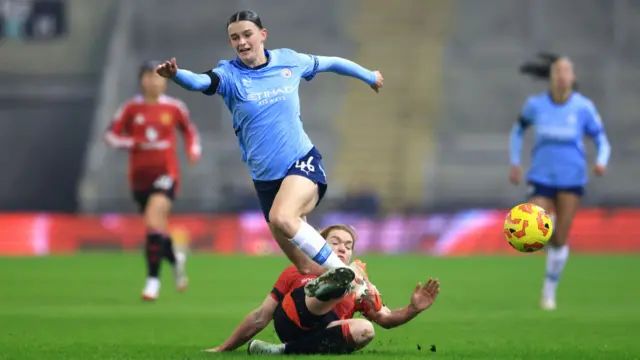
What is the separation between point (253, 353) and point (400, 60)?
2632 centimetres

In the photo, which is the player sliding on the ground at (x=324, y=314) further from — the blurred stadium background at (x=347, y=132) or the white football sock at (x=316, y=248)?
the blurred stadium background at (x=347, y=132)

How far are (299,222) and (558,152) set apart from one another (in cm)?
597

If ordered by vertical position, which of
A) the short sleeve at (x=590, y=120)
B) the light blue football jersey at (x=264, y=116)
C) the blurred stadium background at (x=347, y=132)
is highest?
the light blue football jersey at (x=264, y=116)

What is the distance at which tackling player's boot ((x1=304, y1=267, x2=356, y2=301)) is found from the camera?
7609mm

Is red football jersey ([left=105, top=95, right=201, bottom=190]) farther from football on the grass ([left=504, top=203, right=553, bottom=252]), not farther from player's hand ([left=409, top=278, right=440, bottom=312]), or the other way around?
player's hand ([left=409, top=278, right=440, bottom=312])

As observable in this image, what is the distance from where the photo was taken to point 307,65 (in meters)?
9.22

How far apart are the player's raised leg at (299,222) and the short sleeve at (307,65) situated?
3.29 feet

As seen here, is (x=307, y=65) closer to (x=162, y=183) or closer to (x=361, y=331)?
(x=361, y=331)

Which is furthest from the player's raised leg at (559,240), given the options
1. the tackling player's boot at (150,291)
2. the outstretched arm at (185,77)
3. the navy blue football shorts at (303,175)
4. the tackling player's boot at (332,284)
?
the tackling player's boot at (332,284)

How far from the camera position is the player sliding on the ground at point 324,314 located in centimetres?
788

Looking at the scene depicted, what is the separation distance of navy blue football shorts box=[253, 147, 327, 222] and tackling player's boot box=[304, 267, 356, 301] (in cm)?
120

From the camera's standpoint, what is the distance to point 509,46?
33.6 metres

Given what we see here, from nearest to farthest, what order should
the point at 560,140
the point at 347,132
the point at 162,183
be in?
the point at 560,140 < the point at 162,183 < the point at 347,132

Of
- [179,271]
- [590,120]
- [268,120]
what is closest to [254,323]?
[268,120]
